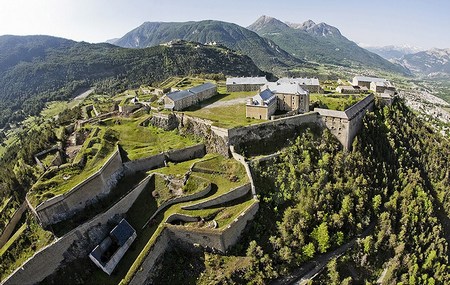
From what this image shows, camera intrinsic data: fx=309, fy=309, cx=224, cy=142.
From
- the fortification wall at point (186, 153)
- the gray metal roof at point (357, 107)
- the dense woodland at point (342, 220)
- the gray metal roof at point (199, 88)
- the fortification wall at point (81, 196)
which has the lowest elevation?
the dense woodland at point (342, 220)

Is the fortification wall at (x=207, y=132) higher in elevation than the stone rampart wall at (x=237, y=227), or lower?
higher

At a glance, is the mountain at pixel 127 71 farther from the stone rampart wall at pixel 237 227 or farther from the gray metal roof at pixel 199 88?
the stone rampart wall at pixel 237 227

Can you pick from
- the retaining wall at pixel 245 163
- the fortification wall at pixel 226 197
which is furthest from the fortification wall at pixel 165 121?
the fortification wall at pixel 226 197

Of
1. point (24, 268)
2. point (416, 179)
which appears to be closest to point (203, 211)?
point (24, 268)

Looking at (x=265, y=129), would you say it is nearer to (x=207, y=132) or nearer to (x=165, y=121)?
(x=207, y=132)

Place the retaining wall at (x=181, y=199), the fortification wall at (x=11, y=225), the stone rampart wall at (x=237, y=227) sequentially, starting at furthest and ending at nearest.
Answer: the retaining wall at (x=181, y=199) < the stone rampart wall at (x=237, y=227) < the fortification wall at (x=11, y=225)

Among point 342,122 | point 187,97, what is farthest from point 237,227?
point 187,97
